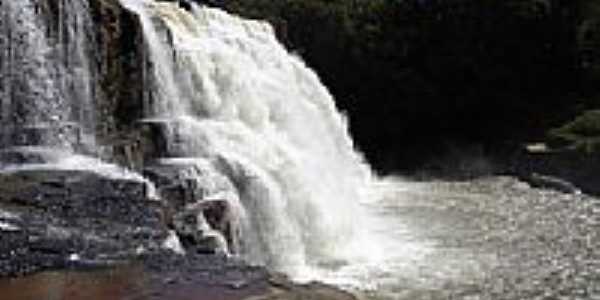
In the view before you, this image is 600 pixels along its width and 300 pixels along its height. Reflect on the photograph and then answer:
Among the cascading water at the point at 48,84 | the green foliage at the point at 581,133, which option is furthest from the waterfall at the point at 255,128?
the green foliage at the point at 581,133

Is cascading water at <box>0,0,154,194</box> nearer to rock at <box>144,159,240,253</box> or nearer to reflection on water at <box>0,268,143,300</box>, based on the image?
rock at <box>144,159,240,253</box>

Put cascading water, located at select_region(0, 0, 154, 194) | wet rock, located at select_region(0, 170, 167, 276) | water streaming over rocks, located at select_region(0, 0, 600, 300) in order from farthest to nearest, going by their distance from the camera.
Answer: cascading water, located at select_region(0, 0, 154, 194)
water streaming over rocks, located at select_region(0, 0, 600, 300)
wet rock, located at select_region(0, 170, 167, 276)

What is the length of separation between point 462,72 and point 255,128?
67.5ft

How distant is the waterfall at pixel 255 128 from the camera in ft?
71.4

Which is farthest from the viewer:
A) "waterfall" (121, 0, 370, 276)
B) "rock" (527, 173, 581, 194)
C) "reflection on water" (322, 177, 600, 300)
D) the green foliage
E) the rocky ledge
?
the green foliage

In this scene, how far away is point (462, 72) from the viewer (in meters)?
47.2

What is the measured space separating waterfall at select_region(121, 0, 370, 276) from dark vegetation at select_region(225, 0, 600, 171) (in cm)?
1346

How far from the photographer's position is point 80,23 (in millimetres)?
21812

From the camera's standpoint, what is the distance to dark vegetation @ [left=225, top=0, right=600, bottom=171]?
153 ft

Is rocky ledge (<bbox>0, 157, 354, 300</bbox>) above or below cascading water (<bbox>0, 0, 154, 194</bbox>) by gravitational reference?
below

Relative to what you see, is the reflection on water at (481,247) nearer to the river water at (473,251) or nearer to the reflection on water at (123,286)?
Answer: the river water at (473,251)

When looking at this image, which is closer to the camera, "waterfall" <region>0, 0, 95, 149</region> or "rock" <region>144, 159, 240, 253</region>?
"rock" <region>144, 159, 240, 253</region>

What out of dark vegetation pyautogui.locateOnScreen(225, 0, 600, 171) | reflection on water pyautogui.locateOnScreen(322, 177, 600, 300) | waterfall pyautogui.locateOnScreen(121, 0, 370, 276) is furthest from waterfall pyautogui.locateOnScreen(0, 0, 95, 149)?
dark vegetation pyautogui.locateOnScreen(225, 0, 600, 171)

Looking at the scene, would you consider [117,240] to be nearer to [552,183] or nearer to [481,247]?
[481,247]
